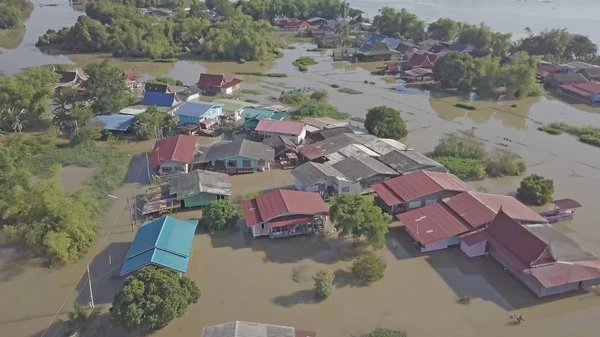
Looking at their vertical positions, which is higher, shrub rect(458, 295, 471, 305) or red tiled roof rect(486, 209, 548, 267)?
red tiled roof rect(486, 209, 548, 267)

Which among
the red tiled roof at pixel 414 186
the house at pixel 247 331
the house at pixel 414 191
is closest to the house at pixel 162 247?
the house at pixel 247 331

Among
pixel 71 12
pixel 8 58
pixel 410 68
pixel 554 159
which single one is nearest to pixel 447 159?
pixel 554 159

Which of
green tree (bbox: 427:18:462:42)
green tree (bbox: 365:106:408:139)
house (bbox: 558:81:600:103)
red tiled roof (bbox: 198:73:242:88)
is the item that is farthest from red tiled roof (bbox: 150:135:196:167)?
green tree (bbox: 427:18:462:42)

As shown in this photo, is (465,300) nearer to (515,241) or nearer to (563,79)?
(515,241)

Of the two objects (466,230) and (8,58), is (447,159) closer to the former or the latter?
(466,230)

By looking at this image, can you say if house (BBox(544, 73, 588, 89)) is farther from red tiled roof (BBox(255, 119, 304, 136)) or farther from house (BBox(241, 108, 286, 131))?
red tiled roof (BBox(255, 119, 304, 136))

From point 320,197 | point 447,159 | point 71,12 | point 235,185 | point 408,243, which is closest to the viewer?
point 408,243
